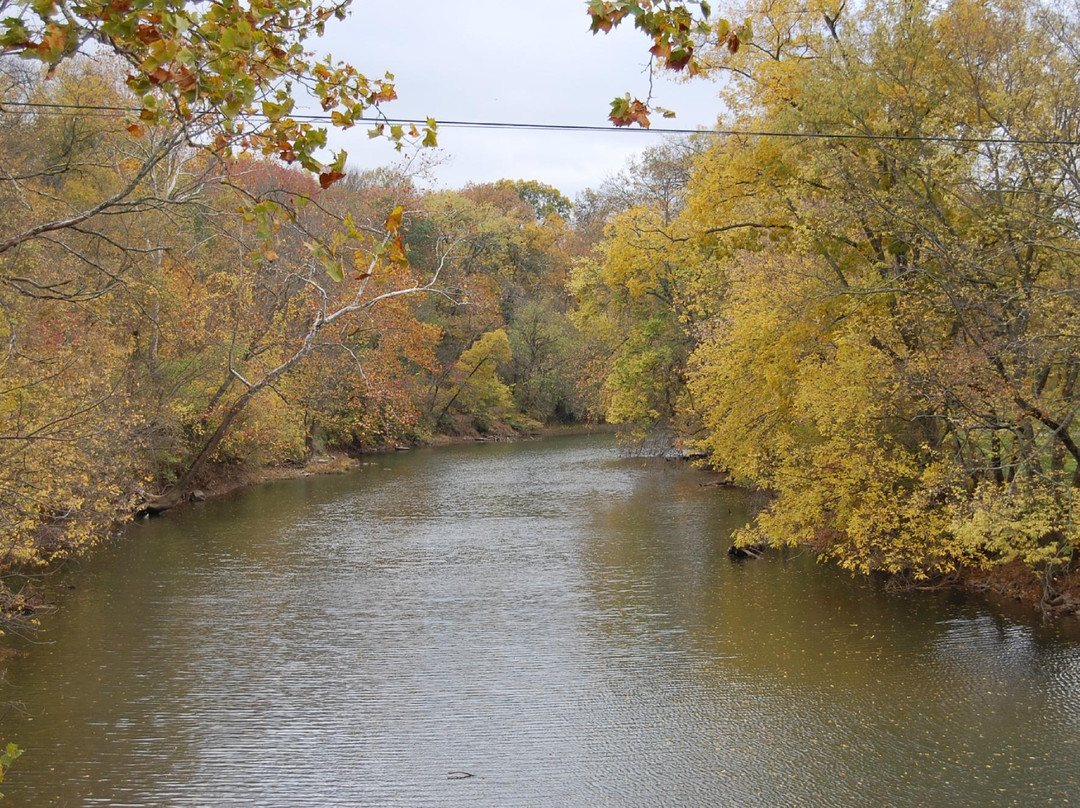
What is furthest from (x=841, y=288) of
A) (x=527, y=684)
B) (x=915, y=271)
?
(x=527, y=684)

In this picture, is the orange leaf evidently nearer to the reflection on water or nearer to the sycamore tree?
the reflection on water

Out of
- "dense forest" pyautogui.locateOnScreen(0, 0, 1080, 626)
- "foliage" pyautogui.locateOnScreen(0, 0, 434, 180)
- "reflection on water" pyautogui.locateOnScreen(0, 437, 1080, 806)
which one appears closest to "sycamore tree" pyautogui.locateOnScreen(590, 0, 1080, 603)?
"dense forest" pyautogui.locateOnScreen(0, 0, 1080, 626)

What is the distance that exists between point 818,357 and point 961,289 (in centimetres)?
303

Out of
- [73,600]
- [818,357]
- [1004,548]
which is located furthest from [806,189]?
[73,600]

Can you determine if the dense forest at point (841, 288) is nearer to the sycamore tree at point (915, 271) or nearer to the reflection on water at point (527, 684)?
the sycamore tree at point (915, 271)

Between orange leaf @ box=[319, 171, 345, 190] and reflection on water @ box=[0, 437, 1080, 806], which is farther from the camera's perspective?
reflection on water @ box=[0, 437, 1080, 806]

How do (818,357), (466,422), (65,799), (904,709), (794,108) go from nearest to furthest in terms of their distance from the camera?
(65,799) → (904,709) → (794,108) → (818,357) → (466,422)

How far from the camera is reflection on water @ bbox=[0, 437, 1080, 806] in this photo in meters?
7.47

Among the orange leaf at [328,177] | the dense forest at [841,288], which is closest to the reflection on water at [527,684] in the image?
the dense forest at [841,288]

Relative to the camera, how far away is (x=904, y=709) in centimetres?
891

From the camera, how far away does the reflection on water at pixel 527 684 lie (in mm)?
7469

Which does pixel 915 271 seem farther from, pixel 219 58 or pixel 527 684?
pixel 219 58

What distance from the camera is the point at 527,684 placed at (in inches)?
387

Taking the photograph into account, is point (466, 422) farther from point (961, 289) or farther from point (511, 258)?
point (961, 289)
